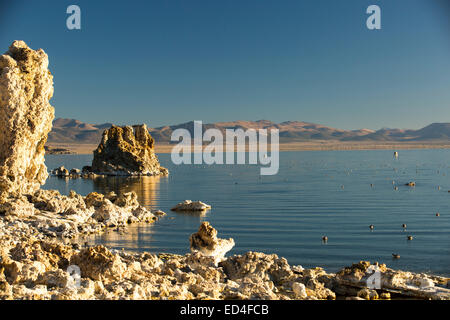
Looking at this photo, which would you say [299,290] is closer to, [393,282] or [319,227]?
[393,282]

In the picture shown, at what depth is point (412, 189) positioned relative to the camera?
57.9 m

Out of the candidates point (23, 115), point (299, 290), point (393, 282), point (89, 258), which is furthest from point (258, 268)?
point (23, 115)

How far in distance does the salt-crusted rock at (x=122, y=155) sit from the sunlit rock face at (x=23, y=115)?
6175 cm

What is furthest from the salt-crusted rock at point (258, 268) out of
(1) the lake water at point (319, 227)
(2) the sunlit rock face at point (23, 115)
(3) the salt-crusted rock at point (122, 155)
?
(3) the salt-crusted rock at point (122, 155)

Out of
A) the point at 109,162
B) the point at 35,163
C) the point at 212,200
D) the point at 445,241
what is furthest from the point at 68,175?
the point at 445,241

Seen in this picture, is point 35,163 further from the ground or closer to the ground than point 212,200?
further from the ground

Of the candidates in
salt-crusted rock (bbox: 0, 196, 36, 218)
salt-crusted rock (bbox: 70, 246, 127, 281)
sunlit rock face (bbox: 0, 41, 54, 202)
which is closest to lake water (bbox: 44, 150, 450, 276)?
salt-crusted rock (bbox: 0, 196, 36, 218)

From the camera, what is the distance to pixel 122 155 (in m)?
94.7

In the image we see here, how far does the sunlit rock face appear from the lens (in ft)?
94.2

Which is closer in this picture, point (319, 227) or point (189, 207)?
point (319, 227)

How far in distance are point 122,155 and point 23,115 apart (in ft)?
215
